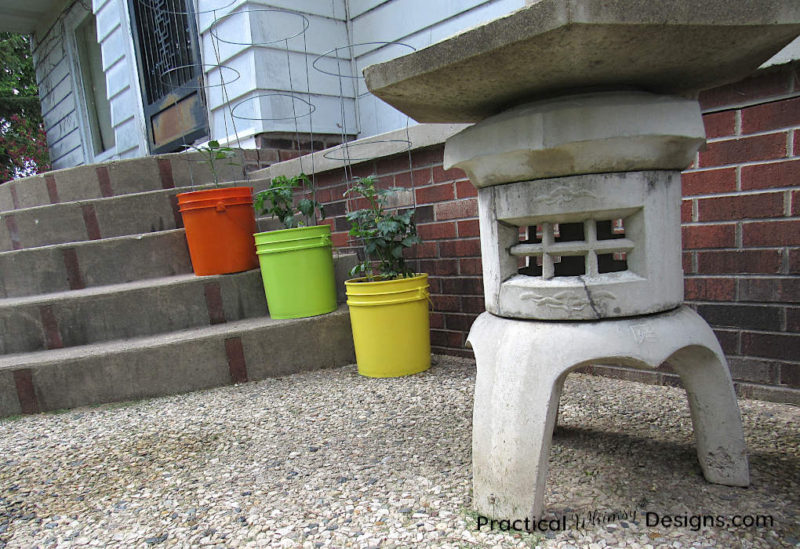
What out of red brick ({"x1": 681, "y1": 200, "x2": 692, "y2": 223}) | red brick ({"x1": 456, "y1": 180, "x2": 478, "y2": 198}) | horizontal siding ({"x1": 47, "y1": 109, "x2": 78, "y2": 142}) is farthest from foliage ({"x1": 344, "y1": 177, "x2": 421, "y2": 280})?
horizontal siding ({"x1": 47, "y1": 109, "x2": 78, "y2": 142})

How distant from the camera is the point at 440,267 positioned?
246 centimetres

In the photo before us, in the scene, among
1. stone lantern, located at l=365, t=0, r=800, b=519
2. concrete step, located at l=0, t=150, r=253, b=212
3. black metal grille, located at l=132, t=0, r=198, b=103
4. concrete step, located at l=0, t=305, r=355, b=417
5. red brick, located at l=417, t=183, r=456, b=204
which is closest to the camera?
stone lantern, located at l=365, t=0, r=800, b=519

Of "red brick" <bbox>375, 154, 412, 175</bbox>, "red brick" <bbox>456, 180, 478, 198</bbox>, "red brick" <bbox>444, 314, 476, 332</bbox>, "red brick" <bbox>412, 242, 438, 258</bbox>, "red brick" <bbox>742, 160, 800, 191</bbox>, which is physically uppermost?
"red brick" <bbox>375, 154, 412, 175</bbox>

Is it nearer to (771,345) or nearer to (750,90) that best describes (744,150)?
(750,90)

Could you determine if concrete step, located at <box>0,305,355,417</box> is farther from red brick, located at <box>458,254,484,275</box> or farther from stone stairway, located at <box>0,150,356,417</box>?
red brick, located at <box>458,254,484,275</box>

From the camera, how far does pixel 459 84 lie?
100 centimetres

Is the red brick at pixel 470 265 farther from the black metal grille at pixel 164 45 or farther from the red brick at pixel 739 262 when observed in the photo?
the black metal grille at pixel 164 45

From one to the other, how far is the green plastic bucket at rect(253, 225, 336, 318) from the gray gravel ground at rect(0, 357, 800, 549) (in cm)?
53

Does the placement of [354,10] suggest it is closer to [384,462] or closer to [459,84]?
[459,84]

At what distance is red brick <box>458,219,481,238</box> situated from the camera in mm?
2258

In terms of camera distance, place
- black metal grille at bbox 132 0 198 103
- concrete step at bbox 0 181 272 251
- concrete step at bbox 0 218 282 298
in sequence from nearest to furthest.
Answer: concrete step at bbox 0 218 282 298, concrete step at bbox 0 181 272 251, black metal grille at bbox 132 0 198 103

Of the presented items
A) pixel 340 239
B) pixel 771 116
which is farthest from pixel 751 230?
pixel 340 239

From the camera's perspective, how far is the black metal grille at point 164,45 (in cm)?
388

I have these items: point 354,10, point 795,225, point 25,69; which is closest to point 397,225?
point 795,225
